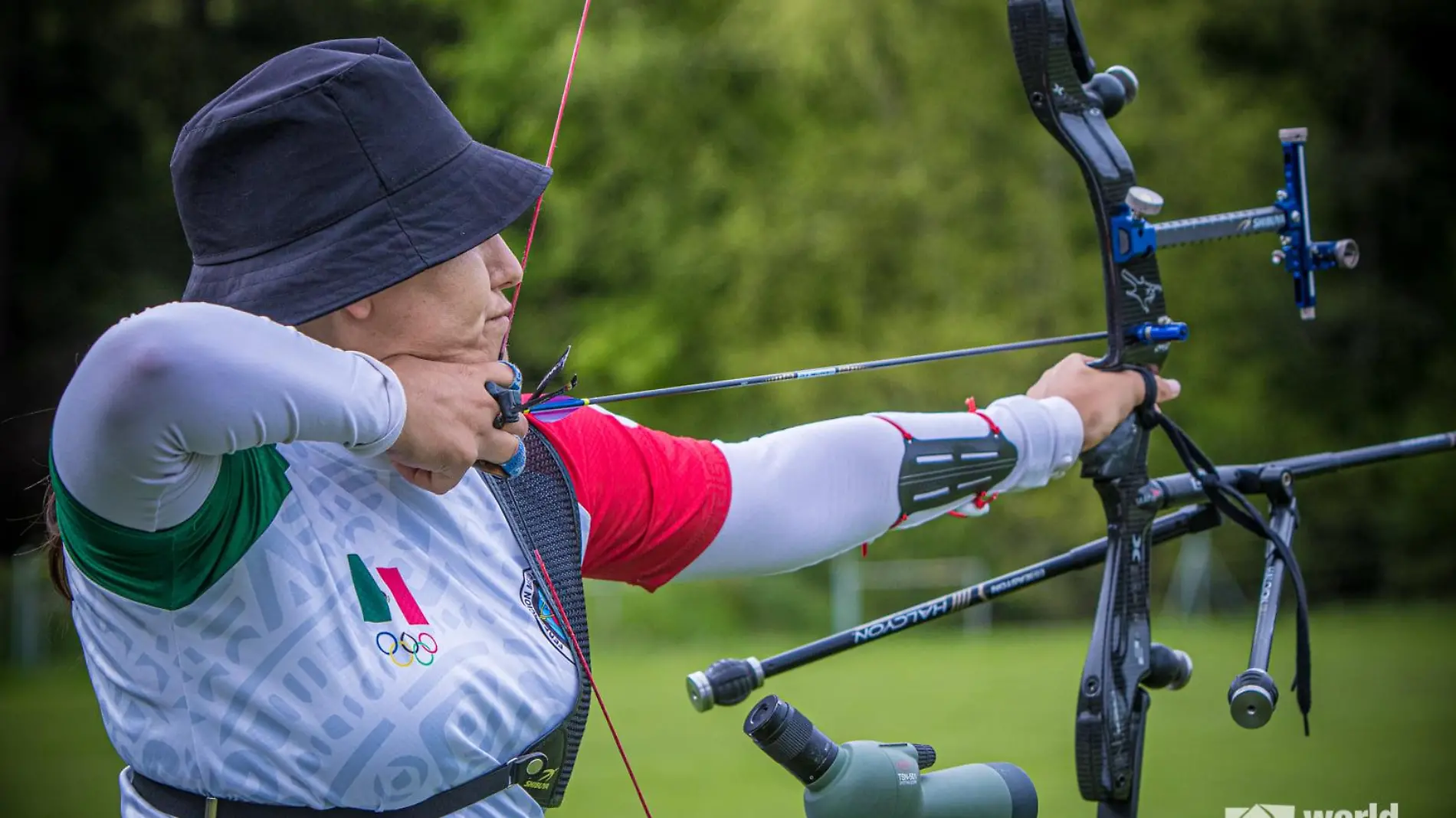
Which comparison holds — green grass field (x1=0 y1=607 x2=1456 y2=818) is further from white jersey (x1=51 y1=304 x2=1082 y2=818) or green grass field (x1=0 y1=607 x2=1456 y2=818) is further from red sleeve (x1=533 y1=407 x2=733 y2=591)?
white jersey (x1=51 y1=304 x2=1082 y2=818)

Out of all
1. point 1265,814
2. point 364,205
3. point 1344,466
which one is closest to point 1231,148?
point 1265,814

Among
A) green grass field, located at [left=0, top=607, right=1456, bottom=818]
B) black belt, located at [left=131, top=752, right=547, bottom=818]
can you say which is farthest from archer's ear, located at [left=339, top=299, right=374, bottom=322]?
green grass field, located at [left=0, top=607, right=1456, bottom=818]

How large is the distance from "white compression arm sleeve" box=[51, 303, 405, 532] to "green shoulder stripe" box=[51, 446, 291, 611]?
0.06 ft

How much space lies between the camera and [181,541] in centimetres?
136

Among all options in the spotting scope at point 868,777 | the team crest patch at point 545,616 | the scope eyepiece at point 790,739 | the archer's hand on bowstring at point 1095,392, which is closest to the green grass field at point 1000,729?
the archer's hand on bowstring at point 1095,392

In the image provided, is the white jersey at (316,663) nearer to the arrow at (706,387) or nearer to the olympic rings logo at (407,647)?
the olympic rings logo at (407,647)

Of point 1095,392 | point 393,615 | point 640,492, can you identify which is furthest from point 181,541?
point 1095,392

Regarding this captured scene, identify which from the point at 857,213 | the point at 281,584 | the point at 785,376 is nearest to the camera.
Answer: the point at 281,584

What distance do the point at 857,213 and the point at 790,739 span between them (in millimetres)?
13795

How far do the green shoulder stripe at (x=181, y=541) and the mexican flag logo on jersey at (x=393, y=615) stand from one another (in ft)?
0.38

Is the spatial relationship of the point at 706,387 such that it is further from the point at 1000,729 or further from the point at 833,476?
the point at 1000,729

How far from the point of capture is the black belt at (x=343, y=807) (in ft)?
4.83

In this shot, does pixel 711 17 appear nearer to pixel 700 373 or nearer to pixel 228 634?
pixel 700 373

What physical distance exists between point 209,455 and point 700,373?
1472 centimetres
